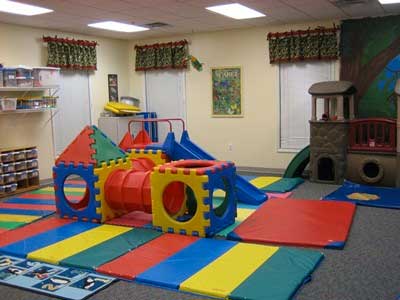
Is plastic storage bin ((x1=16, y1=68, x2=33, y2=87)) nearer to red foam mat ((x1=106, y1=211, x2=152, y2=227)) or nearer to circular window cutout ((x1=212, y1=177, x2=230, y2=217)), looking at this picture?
red foam mat ((x1=106, y1=211, x2=152, y2=227))

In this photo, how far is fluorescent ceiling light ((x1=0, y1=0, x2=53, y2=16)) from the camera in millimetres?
5842

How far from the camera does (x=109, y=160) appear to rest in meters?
5.38

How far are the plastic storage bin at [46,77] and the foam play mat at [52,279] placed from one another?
12.7 feet

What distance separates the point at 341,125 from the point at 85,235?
165 inches

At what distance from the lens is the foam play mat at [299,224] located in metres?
4.35

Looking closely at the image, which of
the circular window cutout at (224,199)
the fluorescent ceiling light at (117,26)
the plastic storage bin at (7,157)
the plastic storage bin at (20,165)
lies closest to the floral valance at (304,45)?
the fluorescent ceiling light at (117,26)

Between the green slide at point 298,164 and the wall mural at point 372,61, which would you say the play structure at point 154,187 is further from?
the wall mural at point 372,61

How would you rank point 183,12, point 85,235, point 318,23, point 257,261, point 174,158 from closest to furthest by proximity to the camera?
point 257,261 → point 85,235 → point 174,158 → point 183,12 → point 318,23

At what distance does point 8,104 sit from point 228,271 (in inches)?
186

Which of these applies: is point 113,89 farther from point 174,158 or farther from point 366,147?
point 366,147

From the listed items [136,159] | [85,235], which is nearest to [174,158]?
[136,159]

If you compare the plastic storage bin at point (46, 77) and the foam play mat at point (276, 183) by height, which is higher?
the plastic storage bin at point (46, 77)

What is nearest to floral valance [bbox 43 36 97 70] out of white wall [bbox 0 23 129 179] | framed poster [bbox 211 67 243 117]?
white wall [bbox 0 23 129 179]

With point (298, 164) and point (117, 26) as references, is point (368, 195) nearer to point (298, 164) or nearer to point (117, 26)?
point (298, 164)
